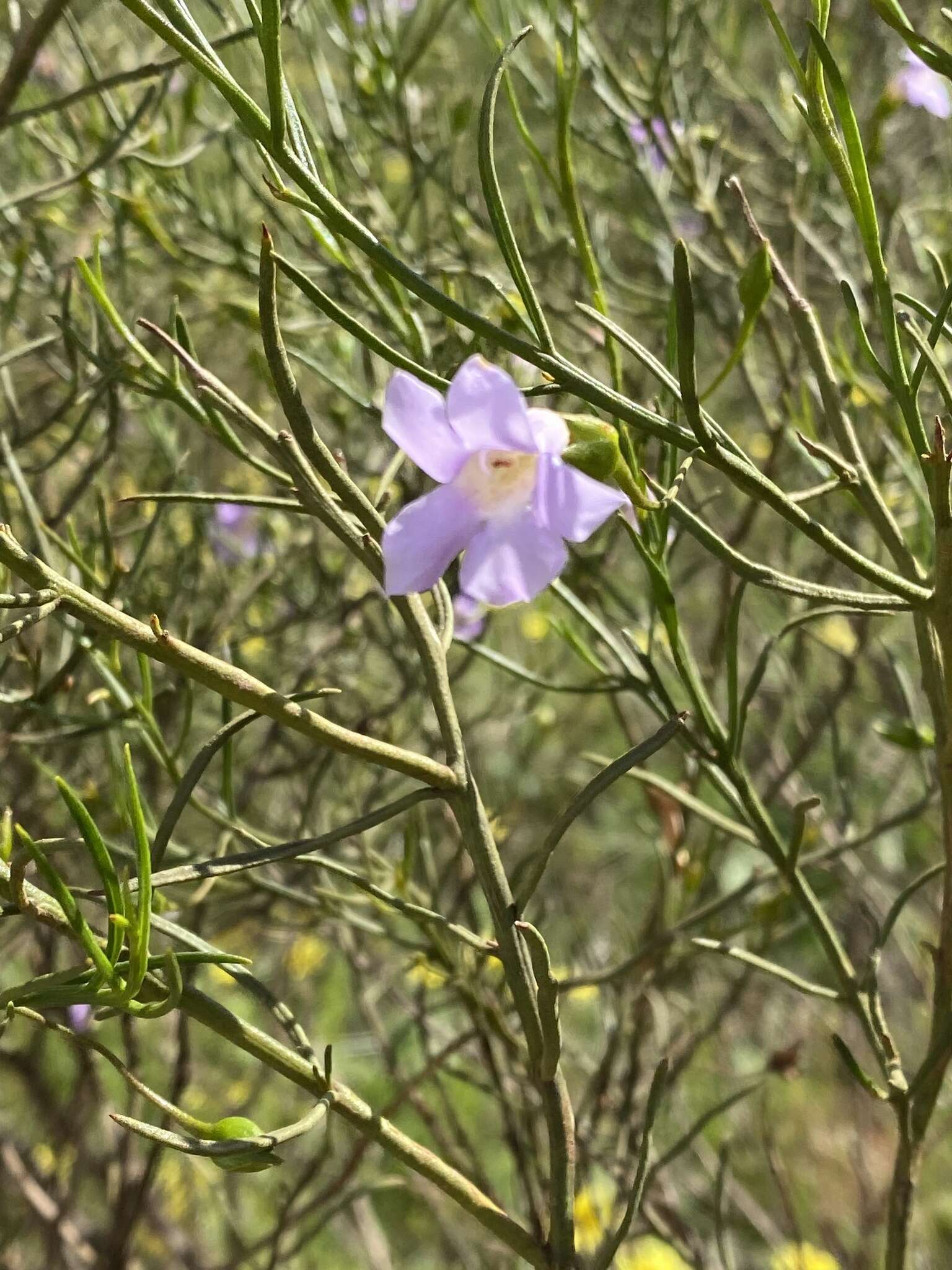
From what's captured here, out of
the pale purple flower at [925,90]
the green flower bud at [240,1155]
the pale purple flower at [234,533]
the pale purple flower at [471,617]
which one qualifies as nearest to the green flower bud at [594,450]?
the green flower bud at [240,1155]

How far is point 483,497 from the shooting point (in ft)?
1.84

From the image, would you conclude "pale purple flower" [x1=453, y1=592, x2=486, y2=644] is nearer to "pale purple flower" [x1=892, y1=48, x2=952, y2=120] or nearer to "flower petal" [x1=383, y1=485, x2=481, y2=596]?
"flower petal" [x1=383, y1=485, x2=481, y2=596]

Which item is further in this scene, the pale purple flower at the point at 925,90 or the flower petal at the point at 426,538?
the pale purple flower at the point at 925,90

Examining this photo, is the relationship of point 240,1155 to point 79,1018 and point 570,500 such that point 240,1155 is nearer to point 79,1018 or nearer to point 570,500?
point 570,500

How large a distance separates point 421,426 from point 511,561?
77mm

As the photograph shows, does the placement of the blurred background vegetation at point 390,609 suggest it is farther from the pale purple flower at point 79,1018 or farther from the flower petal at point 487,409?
the flower petal at point 487,409

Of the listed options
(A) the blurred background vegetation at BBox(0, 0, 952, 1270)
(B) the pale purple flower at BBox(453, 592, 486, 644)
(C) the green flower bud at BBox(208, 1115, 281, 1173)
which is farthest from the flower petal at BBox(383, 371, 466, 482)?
(B) the pale purple flower at BBox(453, 592, 486, 644)

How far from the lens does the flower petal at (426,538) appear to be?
523 mm

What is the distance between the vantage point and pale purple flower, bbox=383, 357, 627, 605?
1.66 feet

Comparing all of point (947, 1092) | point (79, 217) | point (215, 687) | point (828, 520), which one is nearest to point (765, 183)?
point (828, 520)

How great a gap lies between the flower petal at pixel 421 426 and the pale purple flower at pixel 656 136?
0.77 m

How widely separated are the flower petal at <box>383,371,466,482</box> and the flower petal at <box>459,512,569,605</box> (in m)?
0.04

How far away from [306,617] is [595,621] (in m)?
0.61

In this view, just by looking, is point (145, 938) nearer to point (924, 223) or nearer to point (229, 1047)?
point (924, 223)
